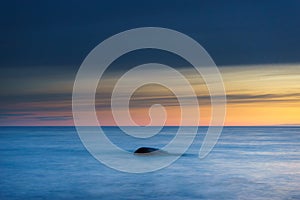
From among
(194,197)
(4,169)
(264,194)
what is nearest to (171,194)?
(194,197)

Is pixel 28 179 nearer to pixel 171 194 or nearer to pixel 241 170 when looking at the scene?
pixel 171 194

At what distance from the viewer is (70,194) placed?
34.6 m

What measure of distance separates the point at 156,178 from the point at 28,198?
13.2 m

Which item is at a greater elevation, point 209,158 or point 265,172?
point 209,158

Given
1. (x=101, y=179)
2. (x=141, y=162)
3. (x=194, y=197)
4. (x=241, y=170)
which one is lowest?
Answer: (x=194, y=197)

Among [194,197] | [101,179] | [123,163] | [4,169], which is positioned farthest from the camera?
[123,163]

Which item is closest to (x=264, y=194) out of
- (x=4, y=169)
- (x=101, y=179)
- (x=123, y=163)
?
(x=101, y=179)

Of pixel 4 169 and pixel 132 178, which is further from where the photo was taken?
pixel 4 169

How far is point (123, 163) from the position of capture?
56719 mm

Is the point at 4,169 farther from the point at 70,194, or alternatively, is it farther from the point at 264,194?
the point at 264,194

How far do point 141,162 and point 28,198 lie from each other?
2355cm

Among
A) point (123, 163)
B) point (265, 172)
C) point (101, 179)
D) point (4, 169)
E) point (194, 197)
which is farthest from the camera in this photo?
point (123, 163)

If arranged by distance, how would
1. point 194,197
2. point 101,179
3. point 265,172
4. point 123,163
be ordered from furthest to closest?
point 123,163, point 265,172, point 101,179, point 194,197

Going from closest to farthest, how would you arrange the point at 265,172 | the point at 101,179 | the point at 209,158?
the point at 101,179 → the point at 265,172 → the point at 209,158
